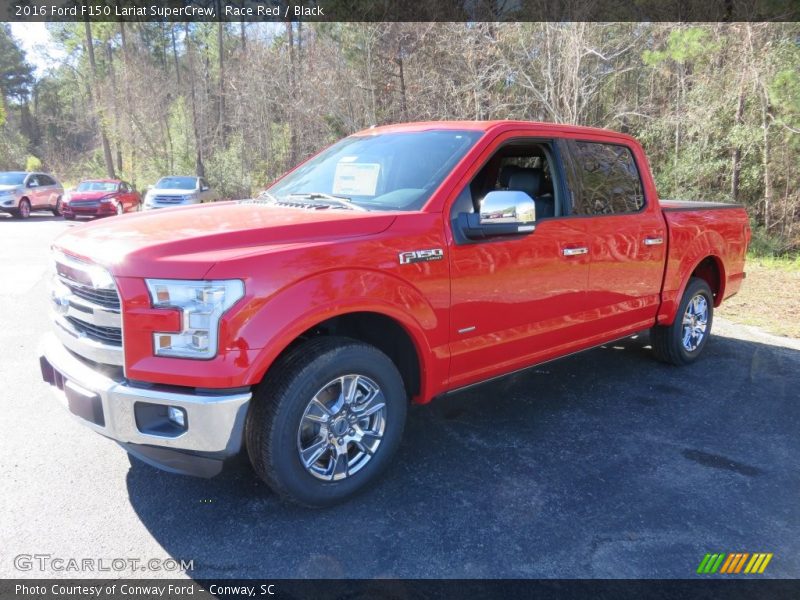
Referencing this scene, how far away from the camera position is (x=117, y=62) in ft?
129

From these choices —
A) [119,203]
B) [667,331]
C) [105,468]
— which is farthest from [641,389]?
[119,203]

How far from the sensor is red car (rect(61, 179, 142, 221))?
20047 millimetres

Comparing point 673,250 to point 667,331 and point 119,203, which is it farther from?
point 119,203

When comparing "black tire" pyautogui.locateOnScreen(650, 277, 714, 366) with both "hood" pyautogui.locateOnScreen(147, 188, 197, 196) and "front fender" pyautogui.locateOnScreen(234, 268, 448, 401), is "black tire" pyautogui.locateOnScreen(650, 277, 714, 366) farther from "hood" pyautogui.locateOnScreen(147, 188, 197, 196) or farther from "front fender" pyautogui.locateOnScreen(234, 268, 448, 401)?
"hood" pyautogui.locateOnScreen(147, 188, 197, 196)

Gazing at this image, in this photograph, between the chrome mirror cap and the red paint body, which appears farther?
the chrome mirror cap

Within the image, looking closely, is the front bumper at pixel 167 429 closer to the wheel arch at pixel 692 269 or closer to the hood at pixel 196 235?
the hood at pixel 196 235

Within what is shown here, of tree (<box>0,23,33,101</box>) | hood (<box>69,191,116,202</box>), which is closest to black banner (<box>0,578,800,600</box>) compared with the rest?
hood (<box>69,191,116,202</box>)

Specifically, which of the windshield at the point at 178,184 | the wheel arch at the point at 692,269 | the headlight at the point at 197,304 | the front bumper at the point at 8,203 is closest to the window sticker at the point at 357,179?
the headlight at the point at 197,304

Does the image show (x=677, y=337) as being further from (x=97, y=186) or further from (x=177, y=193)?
(x=97, y=186)

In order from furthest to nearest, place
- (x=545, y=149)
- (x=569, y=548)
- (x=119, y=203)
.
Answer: (x=119, y=203), (x=545, y=149), (x=569, y=548)

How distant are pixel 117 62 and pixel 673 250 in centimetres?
4371

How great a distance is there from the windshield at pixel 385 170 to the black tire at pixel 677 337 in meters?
2.91

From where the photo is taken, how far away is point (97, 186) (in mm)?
21156

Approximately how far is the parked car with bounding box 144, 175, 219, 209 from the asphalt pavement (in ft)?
47.8
